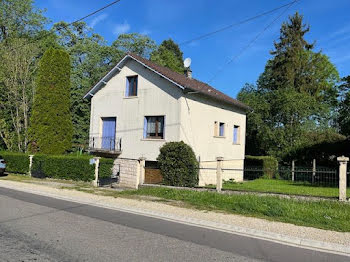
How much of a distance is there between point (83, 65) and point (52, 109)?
40.7 ft

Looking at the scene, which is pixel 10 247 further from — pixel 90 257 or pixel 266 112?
pixel 266 112

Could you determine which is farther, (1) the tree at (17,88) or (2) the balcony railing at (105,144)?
(1) the tree at (17,88)

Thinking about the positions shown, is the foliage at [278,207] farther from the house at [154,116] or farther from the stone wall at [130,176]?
the house at [154,116]

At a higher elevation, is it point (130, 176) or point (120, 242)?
point (130, 176)

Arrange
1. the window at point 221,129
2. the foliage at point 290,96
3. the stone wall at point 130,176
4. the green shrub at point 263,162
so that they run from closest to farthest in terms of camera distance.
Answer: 1. the stone wall at point 130,176
2. the window at point 221,129
3. the green shrub at point 263,162
4. the foliage at point 290,96

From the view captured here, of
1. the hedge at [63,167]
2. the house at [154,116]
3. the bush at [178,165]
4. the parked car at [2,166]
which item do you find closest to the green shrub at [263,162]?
the house at [154,116]

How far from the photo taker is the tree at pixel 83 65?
103 ft

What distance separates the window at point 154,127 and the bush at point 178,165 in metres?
3.33

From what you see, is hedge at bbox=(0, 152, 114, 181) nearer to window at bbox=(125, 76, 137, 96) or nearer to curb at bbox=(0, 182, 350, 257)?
window at bbox=(125, 76, 137, 96)

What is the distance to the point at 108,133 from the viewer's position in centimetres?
2111

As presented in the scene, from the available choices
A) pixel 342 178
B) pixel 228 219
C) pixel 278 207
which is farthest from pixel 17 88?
pixel 342 178

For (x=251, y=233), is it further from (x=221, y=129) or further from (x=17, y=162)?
(x=17, y=162)

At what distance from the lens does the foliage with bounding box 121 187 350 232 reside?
8.17 m

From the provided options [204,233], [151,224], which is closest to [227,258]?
[204,233]
